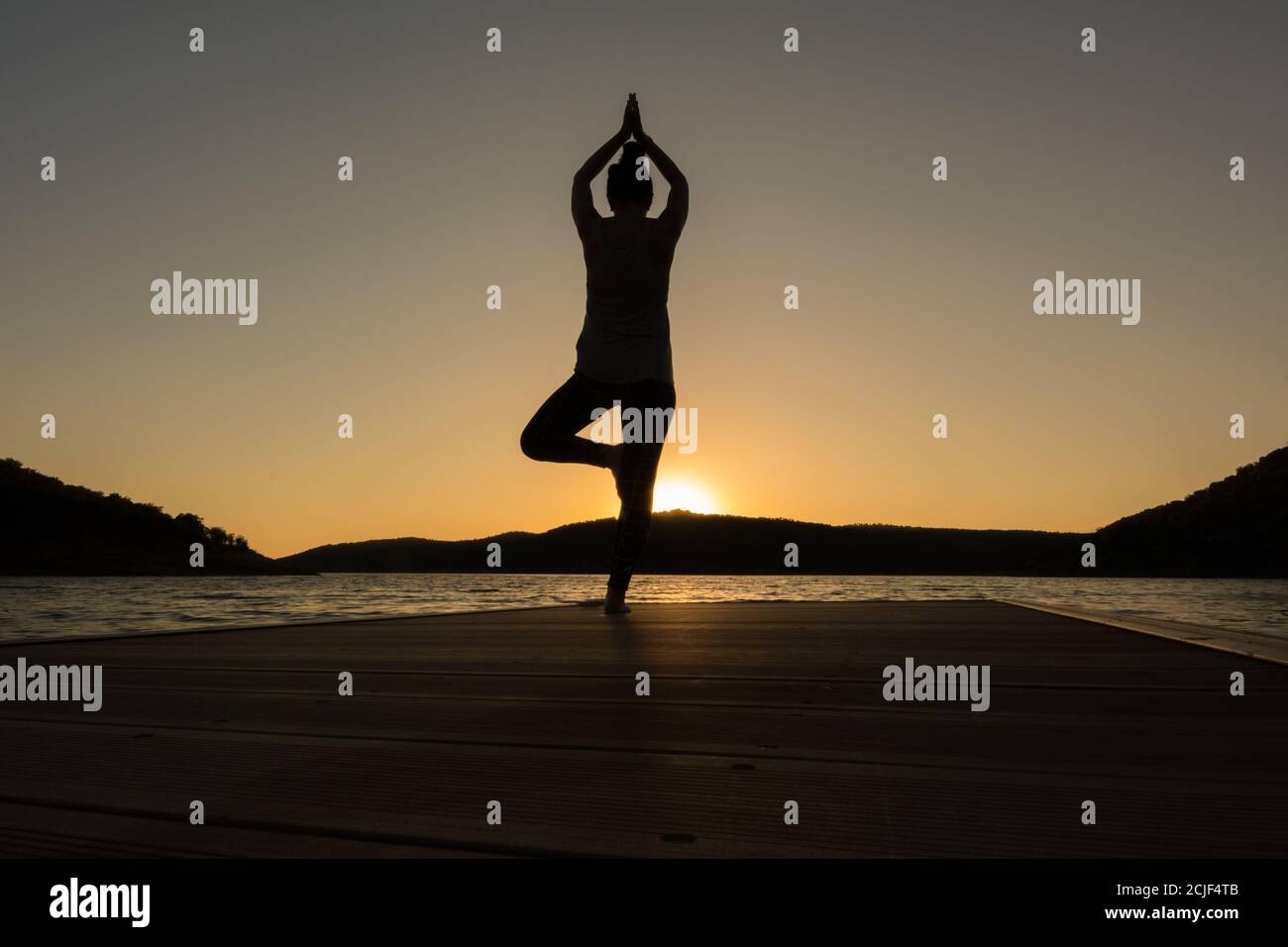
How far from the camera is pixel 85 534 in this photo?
252 feet

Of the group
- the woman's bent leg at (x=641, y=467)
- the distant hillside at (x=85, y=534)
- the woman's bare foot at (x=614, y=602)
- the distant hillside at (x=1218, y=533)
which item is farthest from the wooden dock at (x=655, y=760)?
the distant hillside at (x=85, y=534)

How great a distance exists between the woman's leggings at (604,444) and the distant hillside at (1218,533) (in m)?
76.7

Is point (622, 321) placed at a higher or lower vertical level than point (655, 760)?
higher

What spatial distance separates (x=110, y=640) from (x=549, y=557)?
282 ft

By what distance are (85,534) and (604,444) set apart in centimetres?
8594

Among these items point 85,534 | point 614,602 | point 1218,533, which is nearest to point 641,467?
point 614,602

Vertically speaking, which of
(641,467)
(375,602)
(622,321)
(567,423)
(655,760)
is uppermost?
(622,321)

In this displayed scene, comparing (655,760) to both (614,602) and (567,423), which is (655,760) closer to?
(567,423)

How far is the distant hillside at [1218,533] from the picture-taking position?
6838cm

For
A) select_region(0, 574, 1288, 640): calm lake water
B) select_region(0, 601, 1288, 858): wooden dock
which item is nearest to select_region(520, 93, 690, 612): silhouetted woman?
select_region(0, 601, 1288, 858): wooden dock

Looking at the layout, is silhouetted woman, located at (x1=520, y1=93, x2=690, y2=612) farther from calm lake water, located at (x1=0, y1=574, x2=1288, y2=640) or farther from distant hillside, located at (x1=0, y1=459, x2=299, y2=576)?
distant hillside, located at (x1=0, y1=459, x2=299, y2=576)

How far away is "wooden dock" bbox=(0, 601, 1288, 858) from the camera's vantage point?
3.94 ft
